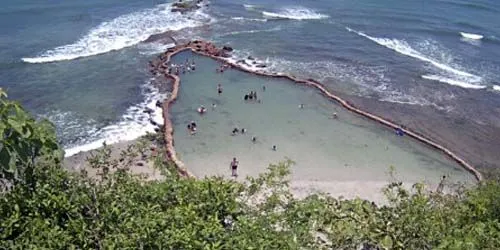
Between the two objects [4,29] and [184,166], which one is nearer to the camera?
[184,166]

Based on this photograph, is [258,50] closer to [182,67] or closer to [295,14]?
[182,67]

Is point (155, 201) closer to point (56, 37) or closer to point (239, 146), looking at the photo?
point (239, 146)

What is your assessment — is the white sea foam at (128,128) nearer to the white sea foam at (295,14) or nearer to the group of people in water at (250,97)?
the group of people in water at (250,97)

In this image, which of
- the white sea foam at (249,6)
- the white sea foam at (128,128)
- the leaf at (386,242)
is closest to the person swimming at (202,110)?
the white sea foam at (128,128)

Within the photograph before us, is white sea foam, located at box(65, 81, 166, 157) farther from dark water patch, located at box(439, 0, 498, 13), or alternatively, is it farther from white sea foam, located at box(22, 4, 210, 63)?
dark water patch, located at box(439, 0, 498, 13)

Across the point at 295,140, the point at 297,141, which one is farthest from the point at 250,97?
the point at 297,141

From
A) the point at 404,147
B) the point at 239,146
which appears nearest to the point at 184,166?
the point at 239,146

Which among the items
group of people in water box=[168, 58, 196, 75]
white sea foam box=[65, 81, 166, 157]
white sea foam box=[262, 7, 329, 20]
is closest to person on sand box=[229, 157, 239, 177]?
white sea foam box=[65, 81, 166, 157]
